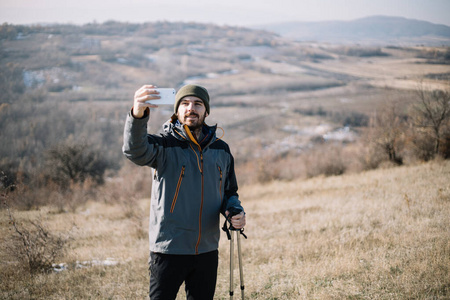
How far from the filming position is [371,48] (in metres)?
104

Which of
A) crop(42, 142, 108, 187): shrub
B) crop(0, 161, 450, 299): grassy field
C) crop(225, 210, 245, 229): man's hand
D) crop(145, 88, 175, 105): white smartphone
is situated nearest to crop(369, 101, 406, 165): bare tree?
crop(0, 161, 450, 299): grassy field

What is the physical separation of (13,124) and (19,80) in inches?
892

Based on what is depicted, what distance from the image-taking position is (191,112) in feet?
8.50

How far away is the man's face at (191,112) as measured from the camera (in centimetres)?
258

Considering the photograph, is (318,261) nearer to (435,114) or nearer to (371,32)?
(435,114)

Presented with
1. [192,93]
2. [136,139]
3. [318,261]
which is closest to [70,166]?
[318,261]

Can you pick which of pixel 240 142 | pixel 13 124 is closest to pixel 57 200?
pixel 240 142

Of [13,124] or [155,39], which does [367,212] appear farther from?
[155,39]

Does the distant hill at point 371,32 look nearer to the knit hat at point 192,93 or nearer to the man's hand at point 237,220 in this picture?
the knit hat at point 192,93

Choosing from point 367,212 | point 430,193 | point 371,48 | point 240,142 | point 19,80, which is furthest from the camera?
point 371,48

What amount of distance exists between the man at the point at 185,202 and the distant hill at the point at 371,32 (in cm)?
3625

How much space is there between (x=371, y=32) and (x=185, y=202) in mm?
128426

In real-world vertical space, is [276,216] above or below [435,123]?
below

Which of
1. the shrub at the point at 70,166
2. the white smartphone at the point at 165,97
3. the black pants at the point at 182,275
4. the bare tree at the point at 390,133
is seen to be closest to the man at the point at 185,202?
the black pants at the point at 182,275
